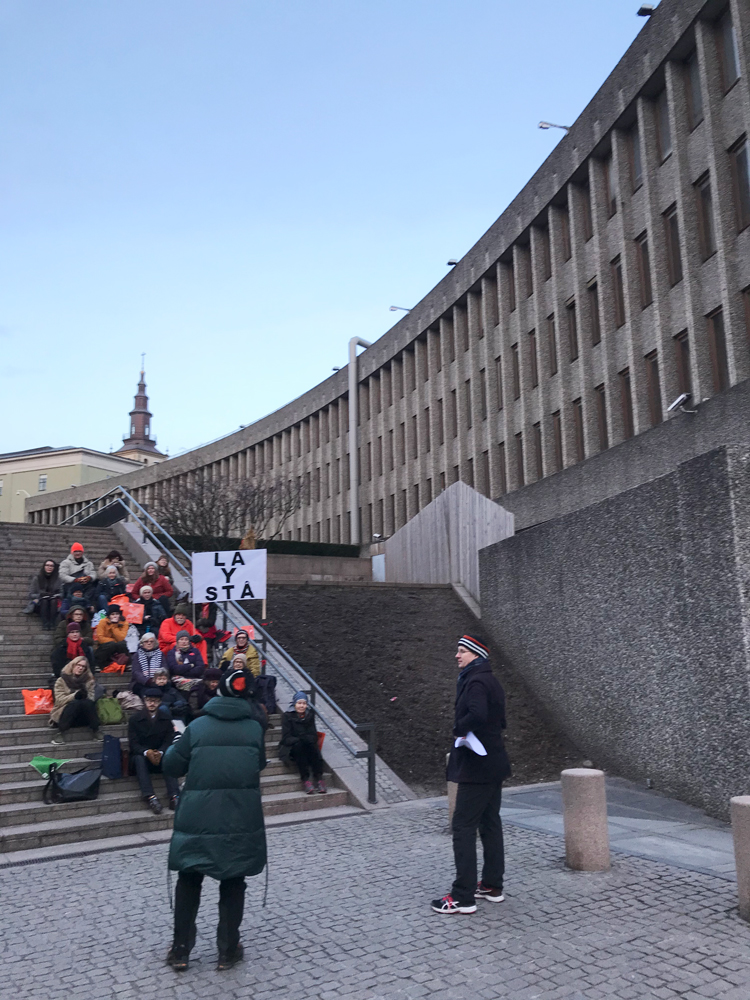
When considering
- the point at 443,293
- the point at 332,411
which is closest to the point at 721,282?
the point at 443,293

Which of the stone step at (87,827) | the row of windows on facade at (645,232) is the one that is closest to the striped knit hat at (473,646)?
the stone step at (87,827)

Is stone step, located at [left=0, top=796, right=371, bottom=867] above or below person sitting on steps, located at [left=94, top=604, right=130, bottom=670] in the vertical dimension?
below

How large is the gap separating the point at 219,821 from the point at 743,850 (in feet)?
11.4

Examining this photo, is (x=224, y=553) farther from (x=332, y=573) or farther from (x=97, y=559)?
(x=332, y=573)

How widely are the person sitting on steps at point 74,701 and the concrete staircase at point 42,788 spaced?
6.7 inches

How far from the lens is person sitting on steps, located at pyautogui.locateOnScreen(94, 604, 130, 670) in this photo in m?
12.5

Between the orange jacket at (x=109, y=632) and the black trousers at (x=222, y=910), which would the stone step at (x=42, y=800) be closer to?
the orange jacket at (x=109, y=632)

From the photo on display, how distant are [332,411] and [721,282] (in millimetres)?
27635

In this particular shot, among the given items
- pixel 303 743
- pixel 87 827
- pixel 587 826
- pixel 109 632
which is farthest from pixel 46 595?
pixel 587 826

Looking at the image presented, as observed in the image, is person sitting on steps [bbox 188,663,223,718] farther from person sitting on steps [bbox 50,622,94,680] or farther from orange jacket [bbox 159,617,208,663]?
orange jacket [bbox 159,617,208,663]

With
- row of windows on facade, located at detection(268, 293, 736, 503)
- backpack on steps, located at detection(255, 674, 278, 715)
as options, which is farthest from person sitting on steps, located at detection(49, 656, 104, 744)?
row of windows on facade, located at detection(268, 293, 736, 503)

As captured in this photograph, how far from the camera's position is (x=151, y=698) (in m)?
9.82

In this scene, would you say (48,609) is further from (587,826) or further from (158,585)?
(587,826)

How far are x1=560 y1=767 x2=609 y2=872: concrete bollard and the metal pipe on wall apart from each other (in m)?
32.1
